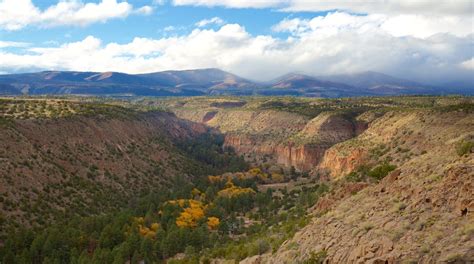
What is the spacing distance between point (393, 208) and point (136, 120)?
324ft

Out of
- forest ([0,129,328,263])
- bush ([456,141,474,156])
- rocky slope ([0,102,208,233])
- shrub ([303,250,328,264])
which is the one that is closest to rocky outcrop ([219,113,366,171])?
forest ([0,129,328,263])

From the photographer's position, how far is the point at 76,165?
77625mm

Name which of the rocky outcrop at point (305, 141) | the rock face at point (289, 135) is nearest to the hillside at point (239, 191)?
the rocky outcrop at point (305, 141)

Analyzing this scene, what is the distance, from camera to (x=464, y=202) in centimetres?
2145

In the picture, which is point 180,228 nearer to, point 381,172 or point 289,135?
point 381,172

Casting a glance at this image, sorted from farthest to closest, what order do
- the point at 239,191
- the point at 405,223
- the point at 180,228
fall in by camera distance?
the point at 239,191
the point at 180,228
the point at 405,223

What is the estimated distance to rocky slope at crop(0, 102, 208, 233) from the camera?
61.5m

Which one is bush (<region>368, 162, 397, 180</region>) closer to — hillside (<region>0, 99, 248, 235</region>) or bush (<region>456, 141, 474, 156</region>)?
bush (<region>456, 141, 474, 156</region>)

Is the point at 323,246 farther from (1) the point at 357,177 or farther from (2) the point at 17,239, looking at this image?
(2) the point at 17,239

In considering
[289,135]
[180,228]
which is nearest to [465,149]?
[180,228]

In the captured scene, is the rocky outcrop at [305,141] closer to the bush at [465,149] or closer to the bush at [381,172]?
the bush at [381,172]

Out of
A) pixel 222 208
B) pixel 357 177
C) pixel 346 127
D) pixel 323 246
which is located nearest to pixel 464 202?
pixel 323 246

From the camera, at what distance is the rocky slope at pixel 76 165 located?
61550mm

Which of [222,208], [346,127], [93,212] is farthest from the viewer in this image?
[346,127]
